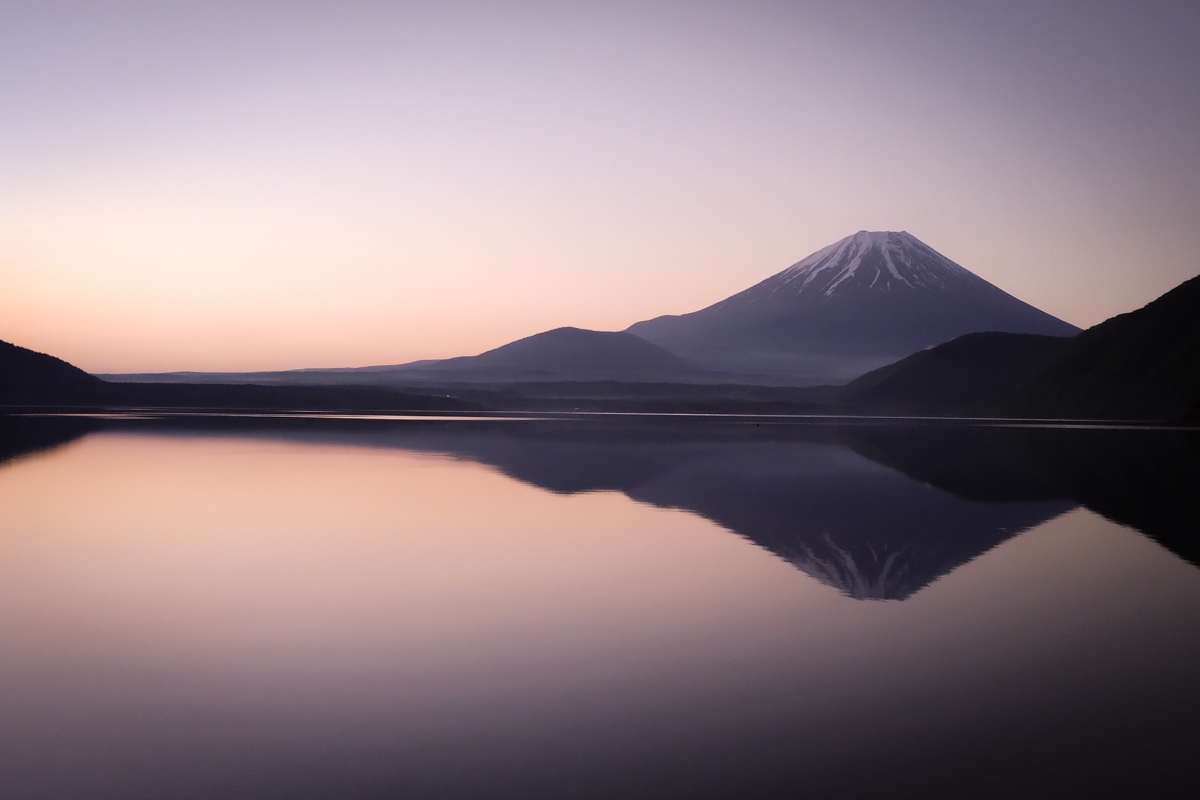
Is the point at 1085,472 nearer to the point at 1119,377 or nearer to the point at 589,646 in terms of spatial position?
the point at 589,646

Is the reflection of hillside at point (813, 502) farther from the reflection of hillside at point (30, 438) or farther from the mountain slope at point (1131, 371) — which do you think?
the mountain slope at point (1131, 371)

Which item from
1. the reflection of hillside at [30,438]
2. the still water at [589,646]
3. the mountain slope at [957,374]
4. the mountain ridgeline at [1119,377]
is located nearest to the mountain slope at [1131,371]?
the mountain ridgeline at [1119,377]

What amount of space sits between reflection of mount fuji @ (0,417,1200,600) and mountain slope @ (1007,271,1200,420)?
45.6 metres

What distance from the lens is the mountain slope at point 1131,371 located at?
264 ft

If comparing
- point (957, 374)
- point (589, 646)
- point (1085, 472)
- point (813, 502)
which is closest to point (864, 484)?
point (813, 502)

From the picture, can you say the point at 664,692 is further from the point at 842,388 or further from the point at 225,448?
the point at 842,388

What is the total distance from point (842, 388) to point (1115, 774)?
154268 mm

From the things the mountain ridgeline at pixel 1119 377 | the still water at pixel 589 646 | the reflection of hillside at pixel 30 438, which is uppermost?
the mountain ridgeline at pixel 1119 377

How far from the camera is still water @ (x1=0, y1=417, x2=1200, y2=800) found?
5.19m

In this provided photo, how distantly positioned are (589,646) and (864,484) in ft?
48.1

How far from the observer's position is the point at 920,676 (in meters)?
6.88

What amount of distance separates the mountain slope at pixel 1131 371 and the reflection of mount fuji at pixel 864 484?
45.6 metres

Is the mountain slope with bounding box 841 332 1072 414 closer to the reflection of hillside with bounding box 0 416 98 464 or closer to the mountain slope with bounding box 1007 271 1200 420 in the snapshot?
the mountain slope with bounding box 1007 271 1200 420

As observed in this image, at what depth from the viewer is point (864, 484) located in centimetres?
2114
